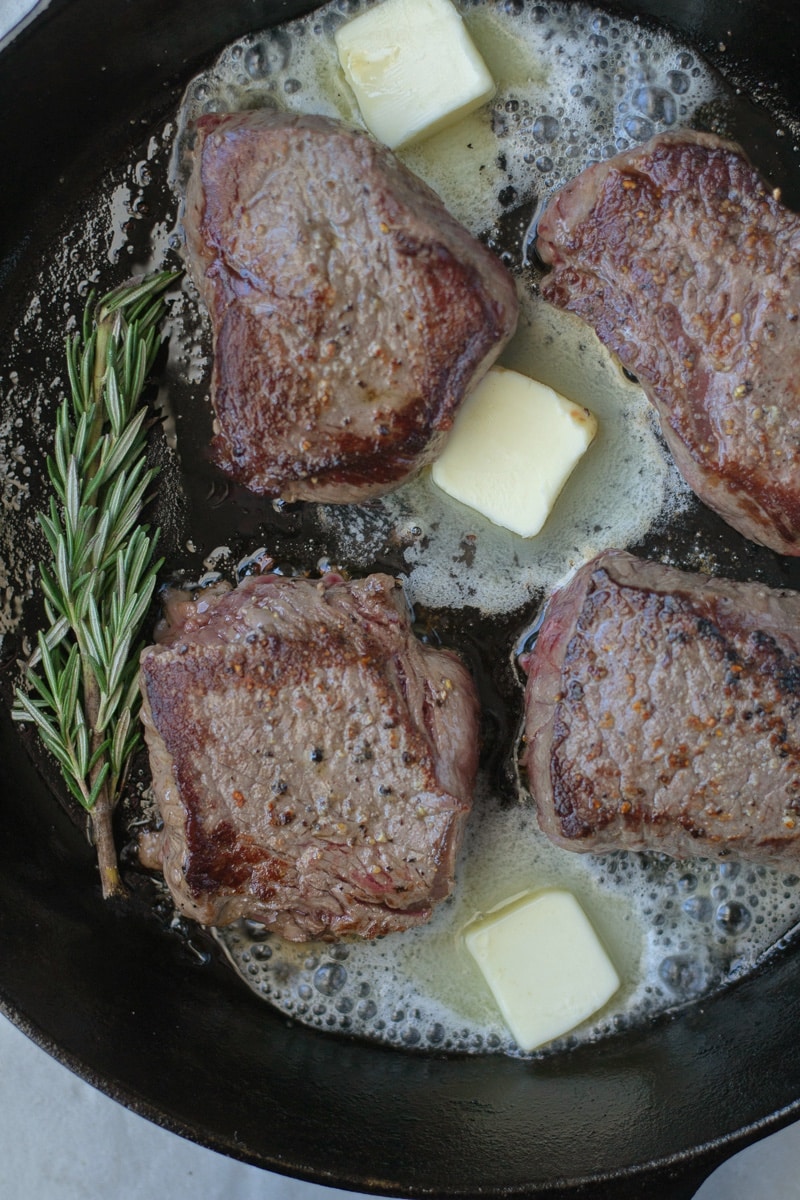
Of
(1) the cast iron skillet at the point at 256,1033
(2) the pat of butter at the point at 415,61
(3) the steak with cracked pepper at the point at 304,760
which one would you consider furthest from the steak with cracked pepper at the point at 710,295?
(3) the steak with cracked pepper at the point at 304,760

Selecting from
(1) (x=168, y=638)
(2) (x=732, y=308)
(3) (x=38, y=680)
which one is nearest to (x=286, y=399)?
(1) (x=168, y=638)

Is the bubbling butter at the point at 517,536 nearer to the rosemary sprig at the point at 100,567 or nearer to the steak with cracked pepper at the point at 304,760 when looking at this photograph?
the steak with cracked pepper at the point at 304,760

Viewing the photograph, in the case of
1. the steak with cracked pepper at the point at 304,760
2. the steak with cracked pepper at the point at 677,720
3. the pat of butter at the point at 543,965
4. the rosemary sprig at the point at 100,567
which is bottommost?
the pat of butter at the point at 543,965

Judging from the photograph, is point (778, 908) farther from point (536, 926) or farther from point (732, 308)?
point (732, 308)

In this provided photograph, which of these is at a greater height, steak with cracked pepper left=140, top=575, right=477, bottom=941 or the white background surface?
steak with cracked pepper left=140, top=575, right=477, bottom=941

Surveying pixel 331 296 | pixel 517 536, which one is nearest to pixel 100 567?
pixel 331 296

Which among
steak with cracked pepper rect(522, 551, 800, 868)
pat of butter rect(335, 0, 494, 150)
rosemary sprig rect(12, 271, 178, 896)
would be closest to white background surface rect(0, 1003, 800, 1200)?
rosemary sprig rect(12, 271, 178, 896)

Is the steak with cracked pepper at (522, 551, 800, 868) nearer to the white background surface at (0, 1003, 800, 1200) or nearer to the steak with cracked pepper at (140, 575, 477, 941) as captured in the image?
the steak with cracked pepper at (140, 575, 477, 941)
